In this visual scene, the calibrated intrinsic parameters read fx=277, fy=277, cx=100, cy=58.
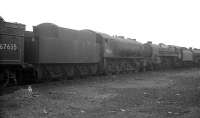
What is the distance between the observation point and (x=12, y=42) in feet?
42.8

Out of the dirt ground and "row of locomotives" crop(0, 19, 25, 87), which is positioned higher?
"row of locomotives" crop(0, 19, 25, 87)

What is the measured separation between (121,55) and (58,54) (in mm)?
9070

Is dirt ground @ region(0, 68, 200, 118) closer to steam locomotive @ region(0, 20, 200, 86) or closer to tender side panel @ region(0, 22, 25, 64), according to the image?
tender side panel @ region(0, 22, 25, 64)

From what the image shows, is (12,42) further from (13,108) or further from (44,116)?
(44,116)

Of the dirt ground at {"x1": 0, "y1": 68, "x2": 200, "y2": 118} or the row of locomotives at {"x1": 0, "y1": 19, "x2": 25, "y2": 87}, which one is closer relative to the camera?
the dirt ground at {"x1": 0, "y1": 68, "x2": 200, "y2": 118}

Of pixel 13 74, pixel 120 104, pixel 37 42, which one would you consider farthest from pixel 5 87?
pixel 120 104

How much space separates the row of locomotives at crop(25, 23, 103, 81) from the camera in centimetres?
1534

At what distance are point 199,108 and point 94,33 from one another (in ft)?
46.1

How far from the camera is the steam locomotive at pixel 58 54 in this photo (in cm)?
1312

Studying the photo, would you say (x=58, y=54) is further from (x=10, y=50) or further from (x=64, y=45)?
(x=10, y=50)

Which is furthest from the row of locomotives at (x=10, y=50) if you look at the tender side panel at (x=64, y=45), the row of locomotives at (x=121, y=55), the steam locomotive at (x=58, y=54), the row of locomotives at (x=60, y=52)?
the row of locomotives at (x=121, y=55)

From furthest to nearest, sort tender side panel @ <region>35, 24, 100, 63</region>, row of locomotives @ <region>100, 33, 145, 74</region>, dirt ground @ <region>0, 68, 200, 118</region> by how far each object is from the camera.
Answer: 1. row of locomotives @ <region>100, 33, 145, 74</region>
2. tender side panel @ <region>35, 24, 100, 63</region>
3. dirt ground @ <region>0, 68, 200, 118</region>

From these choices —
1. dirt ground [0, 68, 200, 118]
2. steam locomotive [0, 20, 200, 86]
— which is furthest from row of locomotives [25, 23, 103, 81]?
dirt ground [0, 68, 200, 118]

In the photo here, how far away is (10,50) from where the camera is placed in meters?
12.9
